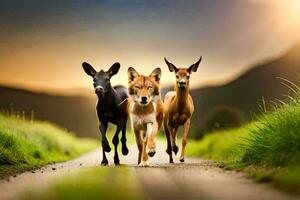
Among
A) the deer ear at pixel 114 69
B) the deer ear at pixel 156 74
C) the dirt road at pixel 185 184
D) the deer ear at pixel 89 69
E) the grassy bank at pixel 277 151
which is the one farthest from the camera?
the deer ear at pixel 114 69

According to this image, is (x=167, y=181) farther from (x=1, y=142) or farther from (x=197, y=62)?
(x=1, y=142)

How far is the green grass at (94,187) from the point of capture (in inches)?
362

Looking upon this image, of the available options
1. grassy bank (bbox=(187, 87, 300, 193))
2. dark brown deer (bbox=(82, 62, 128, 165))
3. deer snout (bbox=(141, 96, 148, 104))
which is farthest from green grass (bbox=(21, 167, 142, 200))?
dark brown deer (bbox=(82, 62, 128, 165))

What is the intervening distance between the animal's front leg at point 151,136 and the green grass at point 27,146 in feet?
7.65

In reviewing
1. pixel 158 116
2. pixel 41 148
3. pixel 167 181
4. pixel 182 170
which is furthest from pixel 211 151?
pixel 167 181

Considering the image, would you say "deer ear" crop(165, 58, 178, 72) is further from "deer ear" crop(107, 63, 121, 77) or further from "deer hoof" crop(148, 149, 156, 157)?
"deer hoof" crop(148, 149, 156, 157)

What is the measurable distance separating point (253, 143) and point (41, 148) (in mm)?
8192

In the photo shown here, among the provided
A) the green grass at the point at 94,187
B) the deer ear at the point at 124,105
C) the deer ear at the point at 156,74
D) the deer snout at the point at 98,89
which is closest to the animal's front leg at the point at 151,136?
the green grass at the point at 94,187

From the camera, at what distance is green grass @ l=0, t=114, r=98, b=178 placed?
14852 millimetres

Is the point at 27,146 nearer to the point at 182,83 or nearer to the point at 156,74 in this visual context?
the point at 182,83

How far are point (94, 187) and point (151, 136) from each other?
3.54 meters

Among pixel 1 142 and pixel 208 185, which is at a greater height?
pixel 1 142

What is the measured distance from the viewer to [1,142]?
15742mm

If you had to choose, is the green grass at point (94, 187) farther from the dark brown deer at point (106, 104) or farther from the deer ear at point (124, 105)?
the deer ear at point (124, 105)
